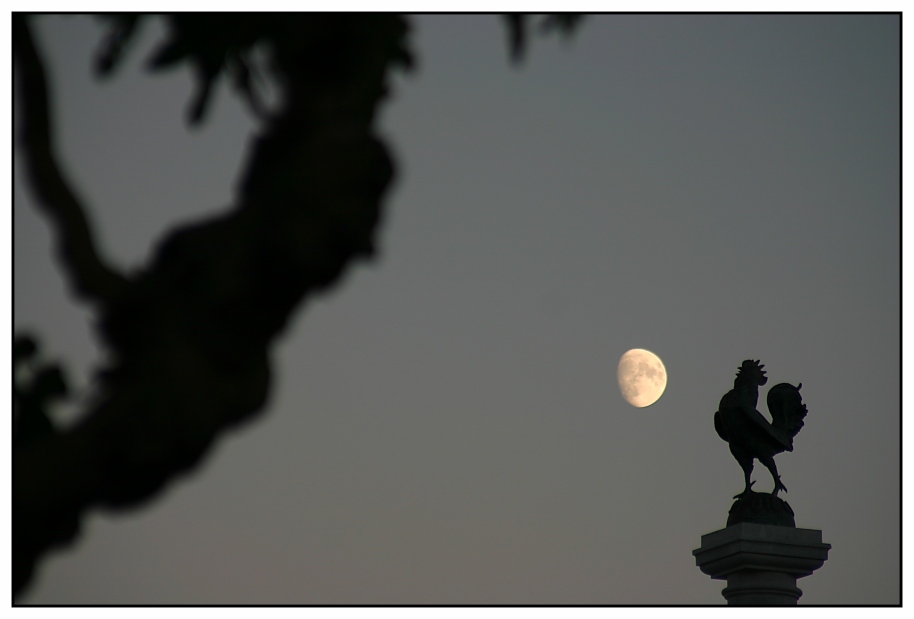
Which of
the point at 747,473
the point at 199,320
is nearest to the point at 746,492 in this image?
the point at 747,473

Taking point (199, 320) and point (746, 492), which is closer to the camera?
point (199, 320)

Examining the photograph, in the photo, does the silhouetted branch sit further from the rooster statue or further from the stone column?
the rooster statue

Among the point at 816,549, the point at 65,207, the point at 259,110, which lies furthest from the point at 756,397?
the point at 65,207

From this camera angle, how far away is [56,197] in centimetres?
422

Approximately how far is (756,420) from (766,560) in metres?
2.00

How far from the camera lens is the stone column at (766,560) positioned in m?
13.8

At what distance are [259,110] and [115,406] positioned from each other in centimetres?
195

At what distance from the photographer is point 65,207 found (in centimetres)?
422

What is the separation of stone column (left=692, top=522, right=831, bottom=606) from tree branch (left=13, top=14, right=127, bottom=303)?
1137 centimetres

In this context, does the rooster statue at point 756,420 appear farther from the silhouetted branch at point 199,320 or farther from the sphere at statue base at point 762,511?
the silhouetted branch at point 199,320

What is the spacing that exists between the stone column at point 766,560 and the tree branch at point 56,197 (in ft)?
37.3

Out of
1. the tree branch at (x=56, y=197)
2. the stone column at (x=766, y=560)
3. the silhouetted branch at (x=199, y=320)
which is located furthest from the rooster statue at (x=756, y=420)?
the tree branch at (x=56, y=197)

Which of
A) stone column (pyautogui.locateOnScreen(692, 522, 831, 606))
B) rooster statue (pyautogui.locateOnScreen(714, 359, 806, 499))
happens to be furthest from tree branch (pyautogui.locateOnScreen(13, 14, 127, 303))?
rooster statue (pyautogui.locateOnScreen(714, 359, 806, 499))

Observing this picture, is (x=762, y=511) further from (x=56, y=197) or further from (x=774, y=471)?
(x=56, y=197)
